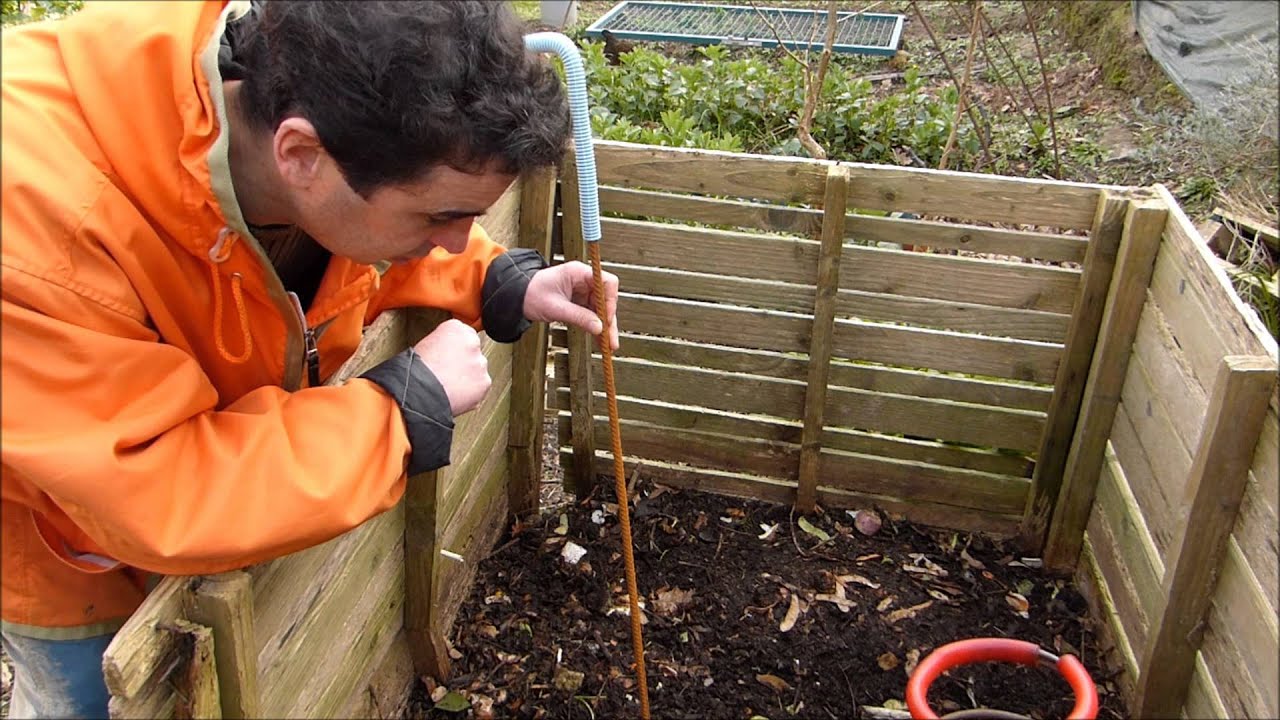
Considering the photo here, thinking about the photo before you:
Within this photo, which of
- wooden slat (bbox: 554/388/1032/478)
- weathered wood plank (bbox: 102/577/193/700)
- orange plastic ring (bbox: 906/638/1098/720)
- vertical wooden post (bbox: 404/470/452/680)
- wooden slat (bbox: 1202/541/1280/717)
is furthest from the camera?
wooden slat (bbox: 554/388/1032/478)

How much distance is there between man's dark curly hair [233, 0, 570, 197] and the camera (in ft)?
5.26

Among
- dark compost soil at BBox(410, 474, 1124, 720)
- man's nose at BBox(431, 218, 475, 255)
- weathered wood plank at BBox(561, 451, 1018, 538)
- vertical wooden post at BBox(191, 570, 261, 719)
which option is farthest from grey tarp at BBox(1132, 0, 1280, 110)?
vertical wooden post at BBox(191, 570, 261, 719)

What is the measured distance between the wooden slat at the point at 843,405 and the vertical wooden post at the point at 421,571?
114cm

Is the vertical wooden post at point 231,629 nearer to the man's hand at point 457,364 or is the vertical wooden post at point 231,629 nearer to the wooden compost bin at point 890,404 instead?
the wooden compost bin at point 890,404

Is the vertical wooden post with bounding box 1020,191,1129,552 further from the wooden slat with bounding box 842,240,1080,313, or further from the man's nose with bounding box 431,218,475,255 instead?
the man's nose with bounding box 431,218,475,255

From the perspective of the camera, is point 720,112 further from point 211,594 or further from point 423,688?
point 211,594

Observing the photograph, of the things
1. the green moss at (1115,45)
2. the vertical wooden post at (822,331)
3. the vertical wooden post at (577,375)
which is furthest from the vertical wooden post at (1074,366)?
the green moss at (1115,45)

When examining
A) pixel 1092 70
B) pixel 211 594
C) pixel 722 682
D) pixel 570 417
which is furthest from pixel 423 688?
pixel 1092 70

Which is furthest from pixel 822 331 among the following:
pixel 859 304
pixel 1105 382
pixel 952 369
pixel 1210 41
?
pixel 1210 41

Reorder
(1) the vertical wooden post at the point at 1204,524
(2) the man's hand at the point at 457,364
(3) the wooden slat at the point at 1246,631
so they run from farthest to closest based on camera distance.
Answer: (1) the vertical wooden post at the point at 1204,524 < (3) the wooden slat at the point at 1246,631 < (2) the man's hand at the point at 457,364

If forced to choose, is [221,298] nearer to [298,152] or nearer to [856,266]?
[298,152]

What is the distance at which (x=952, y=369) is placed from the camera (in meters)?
3.44

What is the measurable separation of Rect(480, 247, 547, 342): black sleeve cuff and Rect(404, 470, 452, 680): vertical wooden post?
0.38 meters

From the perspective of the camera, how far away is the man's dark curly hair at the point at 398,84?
1.60 metres
